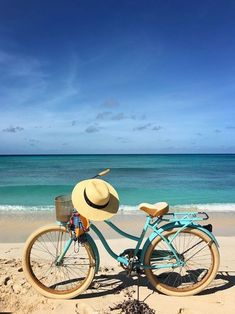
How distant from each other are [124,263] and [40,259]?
5.67 ft

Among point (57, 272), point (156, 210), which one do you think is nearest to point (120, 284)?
point (57, 272)

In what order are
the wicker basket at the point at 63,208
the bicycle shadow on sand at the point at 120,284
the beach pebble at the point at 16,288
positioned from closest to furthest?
the wicker basket at the point at 63,208, the beach pebble at the point at 16,288, the bicycle shadow on sand at the point at 120,284

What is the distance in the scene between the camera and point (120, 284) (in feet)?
13.9

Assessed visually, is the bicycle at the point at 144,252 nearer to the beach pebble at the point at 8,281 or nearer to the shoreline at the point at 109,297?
the shoreline at the point at 109,297

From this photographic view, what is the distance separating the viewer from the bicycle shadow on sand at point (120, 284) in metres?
4.00

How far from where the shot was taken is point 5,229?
25.4 feet

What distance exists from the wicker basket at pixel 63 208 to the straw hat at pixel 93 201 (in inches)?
7.2

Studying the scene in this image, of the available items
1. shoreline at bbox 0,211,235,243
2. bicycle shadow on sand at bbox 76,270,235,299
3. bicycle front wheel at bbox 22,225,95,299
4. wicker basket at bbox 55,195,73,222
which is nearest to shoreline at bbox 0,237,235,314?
bicycle shadow on sand at bbox 76,270,235,299

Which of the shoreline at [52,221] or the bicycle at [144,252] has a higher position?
the bicycle at [144,252]

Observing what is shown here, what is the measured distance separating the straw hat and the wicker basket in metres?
0.18

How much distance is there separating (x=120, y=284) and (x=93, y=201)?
1338mm

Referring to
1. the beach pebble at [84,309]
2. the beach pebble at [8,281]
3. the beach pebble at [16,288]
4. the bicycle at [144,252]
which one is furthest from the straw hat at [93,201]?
the beach pebble at [8,281]

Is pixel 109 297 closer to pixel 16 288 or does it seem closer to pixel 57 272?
pixel 57 272

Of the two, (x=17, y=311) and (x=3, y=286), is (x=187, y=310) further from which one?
(x=3, y=286)
